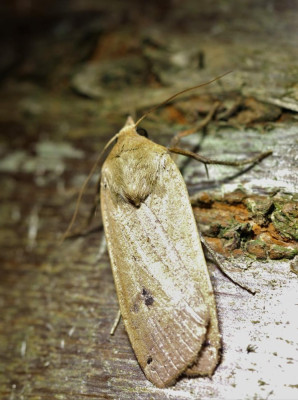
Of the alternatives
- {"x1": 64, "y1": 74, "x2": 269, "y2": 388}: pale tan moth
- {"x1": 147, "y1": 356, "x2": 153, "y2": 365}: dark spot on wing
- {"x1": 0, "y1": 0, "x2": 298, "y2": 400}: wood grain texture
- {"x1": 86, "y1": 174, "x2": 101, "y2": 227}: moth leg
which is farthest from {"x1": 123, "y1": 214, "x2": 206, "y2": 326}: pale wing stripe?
{"x1": 86, "y1": 174, "x2": 101, "y2": 227}: moth leg

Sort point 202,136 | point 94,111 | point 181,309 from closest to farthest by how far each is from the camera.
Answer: point 181,309
point 202,136
point 94,111

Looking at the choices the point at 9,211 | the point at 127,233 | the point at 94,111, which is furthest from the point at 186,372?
the point at 94,111

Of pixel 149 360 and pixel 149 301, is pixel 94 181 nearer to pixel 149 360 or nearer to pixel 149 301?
pixel 149 301

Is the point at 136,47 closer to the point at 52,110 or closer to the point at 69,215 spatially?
the point at 52,110

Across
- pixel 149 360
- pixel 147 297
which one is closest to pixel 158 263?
pixel 147 297

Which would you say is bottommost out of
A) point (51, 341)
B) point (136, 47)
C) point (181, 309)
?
point (51, 341)

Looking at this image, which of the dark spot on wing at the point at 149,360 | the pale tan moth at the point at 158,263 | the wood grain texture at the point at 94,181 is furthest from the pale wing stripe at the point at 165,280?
the dark spot on wing at the point at 149,360

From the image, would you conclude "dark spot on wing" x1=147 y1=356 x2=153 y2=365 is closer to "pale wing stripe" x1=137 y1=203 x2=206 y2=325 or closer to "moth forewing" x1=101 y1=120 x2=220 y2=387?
"moth forewing" x1=101 y1=120 x2=220 y2=387
